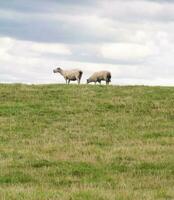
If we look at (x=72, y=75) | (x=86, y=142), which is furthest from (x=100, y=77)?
(x=86, y=142)

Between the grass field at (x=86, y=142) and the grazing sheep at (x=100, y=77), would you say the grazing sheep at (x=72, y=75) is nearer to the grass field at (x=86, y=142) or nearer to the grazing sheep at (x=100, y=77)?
the grazing sheep at (x=100, y=77)

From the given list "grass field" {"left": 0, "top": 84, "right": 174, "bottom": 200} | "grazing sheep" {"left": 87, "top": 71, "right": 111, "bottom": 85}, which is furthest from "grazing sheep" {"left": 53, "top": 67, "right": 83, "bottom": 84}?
"grass field" {"left": 0, "top": 84, "right": 174, "bottom": 200}

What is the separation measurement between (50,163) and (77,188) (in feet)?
12.9

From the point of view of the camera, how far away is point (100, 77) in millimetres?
53062

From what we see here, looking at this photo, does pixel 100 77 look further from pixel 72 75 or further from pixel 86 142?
pixel 86 142

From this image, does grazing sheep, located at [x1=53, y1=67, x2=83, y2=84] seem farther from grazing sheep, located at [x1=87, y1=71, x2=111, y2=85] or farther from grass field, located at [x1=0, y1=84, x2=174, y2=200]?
grass field, located at [x1=0, y1=84, x2=174, y2=200]

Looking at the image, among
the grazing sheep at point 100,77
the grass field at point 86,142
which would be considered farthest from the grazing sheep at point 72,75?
the grass field at point 86,142

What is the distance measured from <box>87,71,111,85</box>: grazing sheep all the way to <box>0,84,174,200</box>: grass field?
44.9ft

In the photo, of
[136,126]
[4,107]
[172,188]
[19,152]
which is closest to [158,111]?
[136,126]

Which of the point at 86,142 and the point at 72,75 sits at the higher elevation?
the point at 72,75

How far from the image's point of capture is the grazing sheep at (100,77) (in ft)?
172

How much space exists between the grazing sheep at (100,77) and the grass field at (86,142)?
44.9 feet

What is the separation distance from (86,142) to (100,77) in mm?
30281

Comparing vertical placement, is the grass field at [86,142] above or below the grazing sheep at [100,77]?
below
